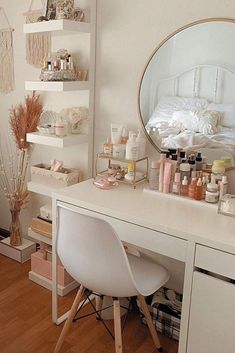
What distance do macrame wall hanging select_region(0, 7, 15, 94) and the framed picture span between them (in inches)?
20.8

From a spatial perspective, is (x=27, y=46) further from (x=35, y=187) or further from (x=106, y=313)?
(x=106, y=313)

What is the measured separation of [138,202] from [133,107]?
23.5 inches

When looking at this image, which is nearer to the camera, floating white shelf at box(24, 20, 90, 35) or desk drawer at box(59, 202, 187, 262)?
desk drawer at box(59, 202, 187, 262)

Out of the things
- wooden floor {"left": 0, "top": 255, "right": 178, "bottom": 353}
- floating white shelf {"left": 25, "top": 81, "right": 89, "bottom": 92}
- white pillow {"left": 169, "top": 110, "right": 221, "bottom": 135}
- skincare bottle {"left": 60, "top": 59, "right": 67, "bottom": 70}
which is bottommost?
wooden floor {"left": 0, "top": 255, "right": 178, "bottom": 353}

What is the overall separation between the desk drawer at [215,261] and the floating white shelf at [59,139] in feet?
3.29

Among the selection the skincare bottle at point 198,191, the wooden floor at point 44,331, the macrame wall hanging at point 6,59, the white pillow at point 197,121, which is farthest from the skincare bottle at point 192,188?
the macrame wall hanging at point 6,59

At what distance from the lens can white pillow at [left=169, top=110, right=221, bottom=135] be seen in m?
1.78

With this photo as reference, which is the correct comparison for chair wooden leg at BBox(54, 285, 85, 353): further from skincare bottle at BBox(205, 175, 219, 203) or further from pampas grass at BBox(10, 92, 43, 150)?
pampas grass at BBox(10, 92, 43, 150)

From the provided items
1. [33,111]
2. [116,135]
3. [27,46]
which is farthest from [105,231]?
[27,46]

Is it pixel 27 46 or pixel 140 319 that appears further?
pixel 27 46

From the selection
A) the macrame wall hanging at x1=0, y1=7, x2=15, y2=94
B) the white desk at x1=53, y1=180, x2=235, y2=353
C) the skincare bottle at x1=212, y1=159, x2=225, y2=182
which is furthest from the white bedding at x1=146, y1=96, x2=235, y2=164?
the macrame wall hanging at x1=0, y1=7, x2=15, y2=94

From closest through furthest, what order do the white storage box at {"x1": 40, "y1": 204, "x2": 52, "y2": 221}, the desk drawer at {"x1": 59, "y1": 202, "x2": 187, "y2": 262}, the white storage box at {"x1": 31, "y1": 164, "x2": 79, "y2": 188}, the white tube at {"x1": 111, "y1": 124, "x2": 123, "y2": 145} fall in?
the desk drawer at {"x1": 59, "y1": 202, "x2": 187, "y2": 262}, the white tube at {"x1": 111, "y1": 124, "x2": 123, "y2": 145}, the white storage box at {"x1": 31, "y1": 164, "x2": 79, "y2": 188}, the white storage box at {"x1": 40, "y1": 204, "x2": 52, "y2": 221}

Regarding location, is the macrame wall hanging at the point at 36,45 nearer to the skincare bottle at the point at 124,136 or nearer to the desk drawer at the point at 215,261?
the skincare bottle at the point at 124,136

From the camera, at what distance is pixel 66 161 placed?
236 cm
